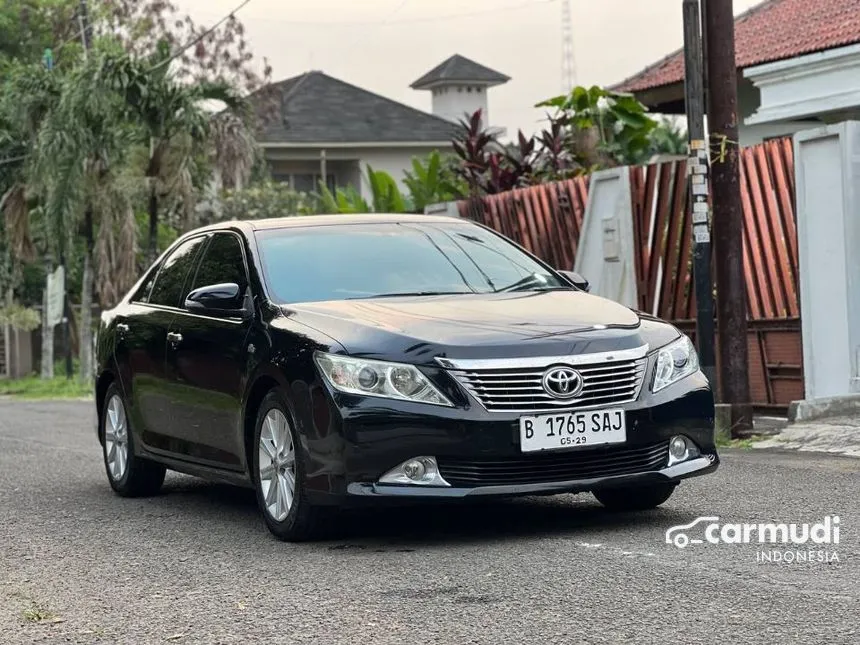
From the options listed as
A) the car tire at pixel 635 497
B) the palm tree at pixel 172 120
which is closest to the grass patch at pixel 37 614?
the car tire at pixel 635 497

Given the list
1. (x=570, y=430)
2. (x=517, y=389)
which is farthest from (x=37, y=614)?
(x=570, y=430)

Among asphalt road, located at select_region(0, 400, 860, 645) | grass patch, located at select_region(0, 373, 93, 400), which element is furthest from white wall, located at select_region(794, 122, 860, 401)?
grass patch, located at select_region(0, 373, 93, 400)

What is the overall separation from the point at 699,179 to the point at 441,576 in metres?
6.41

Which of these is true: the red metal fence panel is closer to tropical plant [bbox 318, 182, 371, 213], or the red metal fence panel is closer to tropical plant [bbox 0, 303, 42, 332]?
tropical plant [bbox 318, 182, 371, 213]

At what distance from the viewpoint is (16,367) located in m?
37.8

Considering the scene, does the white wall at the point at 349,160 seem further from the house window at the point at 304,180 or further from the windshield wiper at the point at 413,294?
the windshield wiper at the point at 413,294

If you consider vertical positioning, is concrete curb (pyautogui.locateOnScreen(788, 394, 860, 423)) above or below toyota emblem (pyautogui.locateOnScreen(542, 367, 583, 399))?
below

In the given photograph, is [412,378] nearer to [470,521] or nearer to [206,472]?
[470,521]

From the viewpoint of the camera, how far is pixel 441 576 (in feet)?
20.3

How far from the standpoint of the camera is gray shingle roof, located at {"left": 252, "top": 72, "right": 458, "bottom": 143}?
161 ft

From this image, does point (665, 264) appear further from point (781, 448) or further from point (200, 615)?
point (200, 615)

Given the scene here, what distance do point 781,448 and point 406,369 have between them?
5007mm

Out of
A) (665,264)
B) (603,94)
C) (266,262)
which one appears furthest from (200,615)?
(603,94)

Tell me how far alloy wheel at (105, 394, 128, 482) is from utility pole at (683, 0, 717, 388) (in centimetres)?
442
